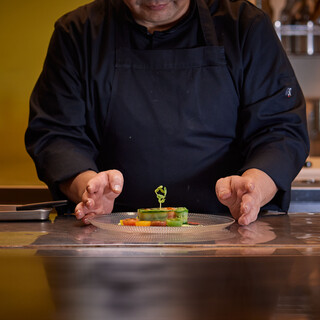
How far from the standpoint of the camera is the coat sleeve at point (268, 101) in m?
1.58

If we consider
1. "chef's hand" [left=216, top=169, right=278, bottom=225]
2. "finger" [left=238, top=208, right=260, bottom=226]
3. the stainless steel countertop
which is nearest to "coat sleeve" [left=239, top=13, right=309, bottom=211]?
"chef's hand" [left=216, top=169, right=278, bottom=225]

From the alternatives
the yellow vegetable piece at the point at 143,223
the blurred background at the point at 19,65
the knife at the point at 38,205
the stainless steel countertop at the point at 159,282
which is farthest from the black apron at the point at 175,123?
the blurred background at the point at 19,65

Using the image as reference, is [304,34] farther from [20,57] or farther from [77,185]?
[77,185]

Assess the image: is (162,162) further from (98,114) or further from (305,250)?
(305,250)

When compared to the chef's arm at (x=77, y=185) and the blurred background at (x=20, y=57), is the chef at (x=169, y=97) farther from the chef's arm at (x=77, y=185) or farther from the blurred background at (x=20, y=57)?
the blurred background at (x=20, y=57)

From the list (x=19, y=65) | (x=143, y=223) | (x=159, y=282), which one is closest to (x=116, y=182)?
(x=143, y=223)

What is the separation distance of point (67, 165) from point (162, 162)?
31 cm

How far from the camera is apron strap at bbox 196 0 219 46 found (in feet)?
5.62

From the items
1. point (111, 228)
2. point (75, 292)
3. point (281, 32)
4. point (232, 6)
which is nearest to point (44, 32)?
point (281, 32)

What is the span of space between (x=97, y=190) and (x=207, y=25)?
0.70 m

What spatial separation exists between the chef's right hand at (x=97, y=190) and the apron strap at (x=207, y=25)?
24.4 inches

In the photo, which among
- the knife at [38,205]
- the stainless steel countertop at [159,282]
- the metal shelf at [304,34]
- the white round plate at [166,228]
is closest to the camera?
the stainless steel countertop at [159,282]

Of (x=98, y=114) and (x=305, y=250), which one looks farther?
(x=98, y=114)

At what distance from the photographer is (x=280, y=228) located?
111cm
